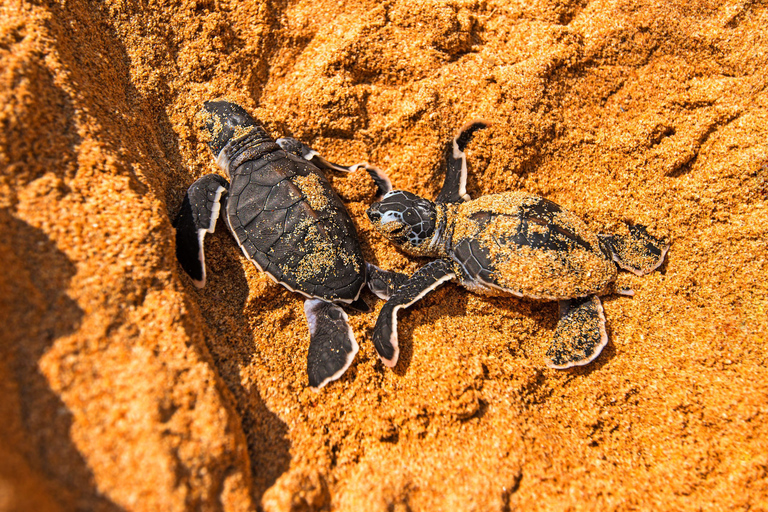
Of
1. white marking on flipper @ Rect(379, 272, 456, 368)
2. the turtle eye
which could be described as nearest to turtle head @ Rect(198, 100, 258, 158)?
the turtle eye

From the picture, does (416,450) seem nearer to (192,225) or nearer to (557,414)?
(557,414)

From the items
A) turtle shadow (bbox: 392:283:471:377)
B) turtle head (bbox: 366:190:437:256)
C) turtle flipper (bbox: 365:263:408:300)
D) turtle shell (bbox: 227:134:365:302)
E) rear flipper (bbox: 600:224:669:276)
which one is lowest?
rear flipper (bbox: 600:224:669:276)

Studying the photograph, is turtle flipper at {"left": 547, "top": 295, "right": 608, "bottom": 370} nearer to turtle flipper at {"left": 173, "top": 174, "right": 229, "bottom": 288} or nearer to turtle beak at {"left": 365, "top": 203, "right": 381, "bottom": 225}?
turtle beak at {"left": 365, "top": 203, "right": 381, "bottom": 225}

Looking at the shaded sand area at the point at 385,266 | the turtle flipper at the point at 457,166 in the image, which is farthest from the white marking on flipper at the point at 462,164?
the shaded sand area at the point at 385,266

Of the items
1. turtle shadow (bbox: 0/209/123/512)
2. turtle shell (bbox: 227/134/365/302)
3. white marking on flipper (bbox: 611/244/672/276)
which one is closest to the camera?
turtle shadow (bbox: 0/209/123/512)

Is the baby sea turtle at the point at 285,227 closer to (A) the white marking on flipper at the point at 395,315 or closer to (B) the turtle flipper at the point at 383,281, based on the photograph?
(B) the turtle flipper at the point at 383,281
